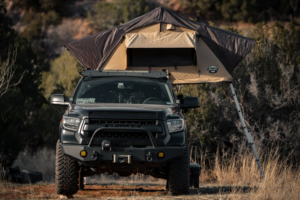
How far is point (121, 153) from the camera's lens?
5848mm

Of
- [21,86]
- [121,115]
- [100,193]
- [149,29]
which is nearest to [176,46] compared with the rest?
[149,29]

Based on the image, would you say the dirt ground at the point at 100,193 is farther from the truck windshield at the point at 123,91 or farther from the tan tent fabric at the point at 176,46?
the tan tent fabric at the point at 176,46

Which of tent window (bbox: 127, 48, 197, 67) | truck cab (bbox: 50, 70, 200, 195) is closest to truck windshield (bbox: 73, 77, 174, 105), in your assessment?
truck cab (bbox: 50, 70, 200, 195)

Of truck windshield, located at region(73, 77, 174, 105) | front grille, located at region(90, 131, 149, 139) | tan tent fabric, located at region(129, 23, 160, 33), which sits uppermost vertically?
tan tent fabric, located at region(129, 23, 160, 33)

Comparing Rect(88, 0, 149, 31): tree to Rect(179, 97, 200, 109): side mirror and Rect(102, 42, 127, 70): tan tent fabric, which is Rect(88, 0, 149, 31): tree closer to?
Rect(102, 42, 127, 70): tan tent fabric

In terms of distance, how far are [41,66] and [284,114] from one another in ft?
32.9

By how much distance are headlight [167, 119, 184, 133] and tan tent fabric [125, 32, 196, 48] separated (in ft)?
14.2

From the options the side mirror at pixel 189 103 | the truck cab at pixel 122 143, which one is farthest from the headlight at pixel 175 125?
the side mirror at pixel 189 103

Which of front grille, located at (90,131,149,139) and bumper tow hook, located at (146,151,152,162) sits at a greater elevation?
front grille, located at (90,131,149,139)

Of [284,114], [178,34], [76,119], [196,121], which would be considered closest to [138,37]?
[178,34]

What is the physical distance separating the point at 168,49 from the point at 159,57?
305 mm

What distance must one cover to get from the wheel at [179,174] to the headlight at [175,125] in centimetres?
43

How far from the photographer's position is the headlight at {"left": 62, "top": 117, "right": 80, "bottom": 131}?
6016 millimetres

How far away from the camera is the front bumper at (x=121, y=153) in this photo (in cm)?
583
